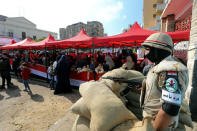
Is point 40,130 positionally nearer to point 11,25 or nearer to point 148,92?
point 148,92

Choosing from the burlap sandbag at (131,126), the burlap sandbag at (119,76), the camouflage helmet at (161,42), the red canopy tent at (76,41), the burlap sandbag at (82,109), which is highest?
the red canopy tent at (76,41)

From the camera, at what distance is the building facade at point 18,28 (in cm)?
2943

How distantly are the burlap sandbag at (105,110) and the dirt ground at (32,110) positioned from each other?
221 centimetres

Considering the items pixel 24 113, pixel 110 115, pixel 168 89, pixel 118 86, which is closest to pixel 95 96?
pixel 110 115

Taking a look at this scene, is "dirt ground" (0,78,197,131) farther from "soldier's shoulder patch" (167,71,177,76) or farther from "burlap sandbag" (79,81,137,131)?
"soldier's shoulder patch" (167,71,177,76)

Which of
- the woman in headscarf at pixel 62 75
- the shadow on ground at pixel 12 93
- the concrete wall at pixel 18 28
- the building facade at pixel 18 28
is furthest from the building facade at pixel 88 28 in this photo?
the woman in headscarf at pixel 62 75

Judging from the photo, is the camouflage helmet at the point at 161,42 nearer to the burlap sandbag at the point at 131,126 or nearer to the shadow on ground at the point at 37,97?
the burlap sandbag at the point at 131,126

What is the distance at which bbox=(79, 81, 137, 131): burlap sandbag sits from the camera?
108 cm

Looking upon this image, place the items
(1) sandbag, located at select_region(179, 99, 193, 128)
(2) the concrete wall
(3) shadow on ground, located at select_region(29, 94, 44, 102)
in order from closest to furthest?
1. (1) sandbag, located at select_region(179, 99, 193, 128)
2. (3) shadow on ground, located at select_region(29, 94, 44, 102)
3. (2) the concrete wall

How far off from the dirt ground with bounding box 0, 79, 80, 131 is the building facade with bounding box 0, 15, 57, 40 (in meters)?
34.0

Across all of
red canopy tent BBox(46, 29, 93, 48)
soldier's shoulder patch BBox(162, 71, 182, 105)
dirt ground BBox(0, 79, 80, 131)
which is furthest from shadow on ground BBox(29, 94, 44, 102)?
soldier's shoulder patch BBox(162, 71, 182, 105)

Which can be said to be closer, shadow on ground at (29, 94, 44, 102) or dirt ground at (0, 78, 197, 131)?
dirt ground at (0, 78, 197, 131)

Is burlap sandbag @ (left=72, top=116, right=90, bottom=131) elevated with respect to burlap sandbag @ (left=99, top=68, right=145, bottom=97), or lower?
lower

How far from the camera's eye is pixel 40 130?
2.70 m
